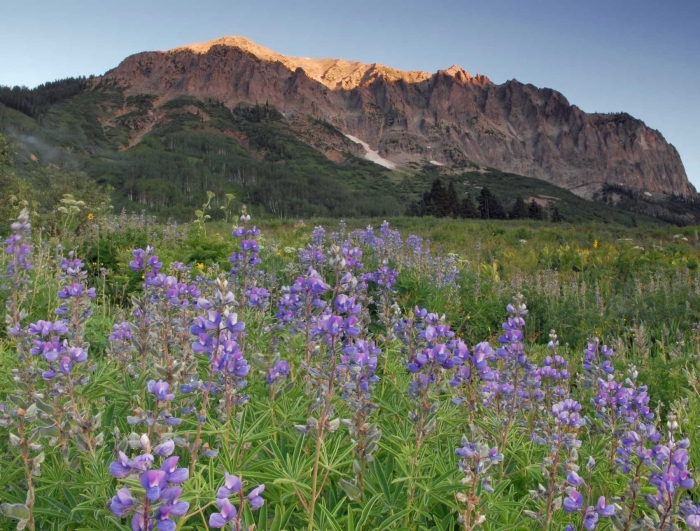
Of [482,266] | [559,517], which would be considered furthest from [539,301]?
[559,517]

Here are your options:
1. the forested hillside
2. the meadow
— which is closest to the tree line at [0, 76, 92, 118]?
the forested hillside

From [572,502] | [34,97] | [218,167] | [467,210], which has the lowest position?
A: [572,502]

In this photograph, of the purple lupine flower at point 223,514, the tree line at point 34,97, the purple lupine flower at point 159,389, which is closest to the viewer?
the purple lupine flower at point 223,514

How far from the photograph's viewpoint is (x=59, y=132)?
470 feet

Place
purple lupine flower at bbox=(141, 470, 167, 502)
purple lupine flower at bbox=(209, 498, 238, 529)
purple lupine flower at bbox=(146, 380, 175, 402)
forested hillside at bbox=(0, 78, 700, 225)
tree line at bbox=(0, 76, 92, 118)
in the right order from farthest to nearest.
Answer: tree line at bbox=(0, 76, 92, 118) → forested hillside at bbox=(0, 78, 700, 225) → purple lupine flower at bbox=(146, 380, 175, 402) → purple lupine flower at bbox=(209, 498, 238, 529) → purple lupine flower at bbox=(141, 470, 167, 502)

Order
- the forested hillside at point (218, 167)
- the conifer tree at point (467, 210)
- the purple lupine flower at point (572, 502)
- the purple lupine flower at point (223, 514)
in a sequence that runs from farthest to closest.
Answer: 1. the forested hillside at point (218, 167)
2. the conifer tree at point (467, 210)
3. the purple lupine flower at point (572, 502)
4. the purple lupine flower at point (223, 514)

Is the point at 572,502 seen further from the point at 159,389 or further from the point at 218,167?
the point at 218,167

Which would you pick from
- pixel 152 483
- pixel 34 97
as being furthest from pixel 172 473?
pixel 34 97

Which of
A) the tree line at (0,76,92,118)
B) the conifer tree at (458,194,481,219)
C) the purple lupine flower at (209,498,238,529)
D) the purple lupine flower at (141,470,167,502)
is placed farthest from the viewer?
the tree line at (0,76,92,118)

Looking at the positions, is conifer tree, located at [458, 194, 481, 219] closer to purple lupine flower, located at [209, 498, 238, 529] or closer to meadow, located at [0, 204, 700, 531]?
meadow, located at [0, 204, 700, 531]

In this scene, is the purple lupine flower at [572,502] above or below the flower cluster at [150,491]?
below

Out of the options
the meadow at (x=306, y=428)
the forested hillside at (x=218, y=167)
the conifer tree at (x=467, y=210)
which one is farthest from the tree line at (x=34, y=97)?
the meadow at (x=306, y=428)

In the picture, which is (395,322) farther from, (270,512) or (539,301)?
(539,301)

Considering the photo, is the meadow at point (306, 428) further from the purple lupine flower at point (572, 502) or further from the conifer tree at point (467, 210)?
the conifer tree at point (467, 210)
